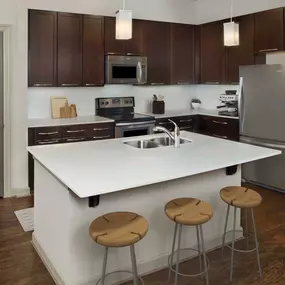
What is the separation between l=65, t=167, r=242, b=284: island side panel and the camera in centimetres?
249

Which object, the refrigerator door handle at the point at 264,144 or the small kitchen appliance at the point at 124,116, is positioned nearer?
the refrigerator door handle at the point at 264,144

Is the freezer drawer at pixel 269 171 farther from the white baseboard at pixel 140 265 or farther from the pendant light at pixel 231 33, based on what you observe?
the white baseboard at pixel 140 265

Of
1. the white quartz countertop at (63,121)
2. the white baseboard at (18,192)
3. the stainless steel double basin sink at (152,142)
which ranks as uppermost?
the white quartz countertop at (63,121)

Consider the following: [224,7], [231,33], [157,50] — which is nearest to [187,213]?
[231,33]

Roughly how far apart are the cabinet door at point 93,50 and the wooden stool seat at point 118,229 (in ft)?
10.2

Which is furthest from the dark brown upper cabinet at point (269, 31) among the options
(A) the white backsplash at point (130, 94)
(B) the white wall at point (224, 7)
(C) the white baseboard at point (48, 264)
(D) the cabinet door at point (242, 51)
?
(C) the white baseboard at point (48, 264)

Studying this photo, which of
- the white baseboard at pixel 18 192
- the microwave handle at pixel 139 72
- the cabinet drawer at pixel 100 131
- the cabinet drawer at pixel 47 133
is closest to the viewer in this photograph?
the cabinet drawer at pixel 47 133

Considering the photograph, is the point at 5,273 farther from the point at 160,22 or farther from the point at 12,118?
the point at 160,22

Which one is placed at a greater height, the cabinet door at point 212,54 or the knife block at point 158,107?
the cabinet door at point 212,54

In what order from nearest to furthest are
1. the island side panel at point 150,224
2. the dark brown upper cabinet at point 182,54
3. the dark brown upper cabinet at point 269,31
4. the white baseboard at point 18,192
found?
the island side panel at point 150,224
the white baseboard at point 18,192
the dark brown upper cabinet at point 269,31
the dark brown upper cabinet at point 182,54

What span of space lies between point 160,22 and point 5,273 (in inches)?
172

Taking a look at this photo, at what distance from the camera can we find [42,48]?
473 cm

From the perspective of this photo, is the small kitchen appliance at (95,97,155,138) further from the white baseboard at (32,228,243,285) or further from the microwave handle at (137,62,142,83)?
the white baseboard at (32,228,243,285)

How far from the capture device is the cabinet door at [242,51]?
5.19 m
